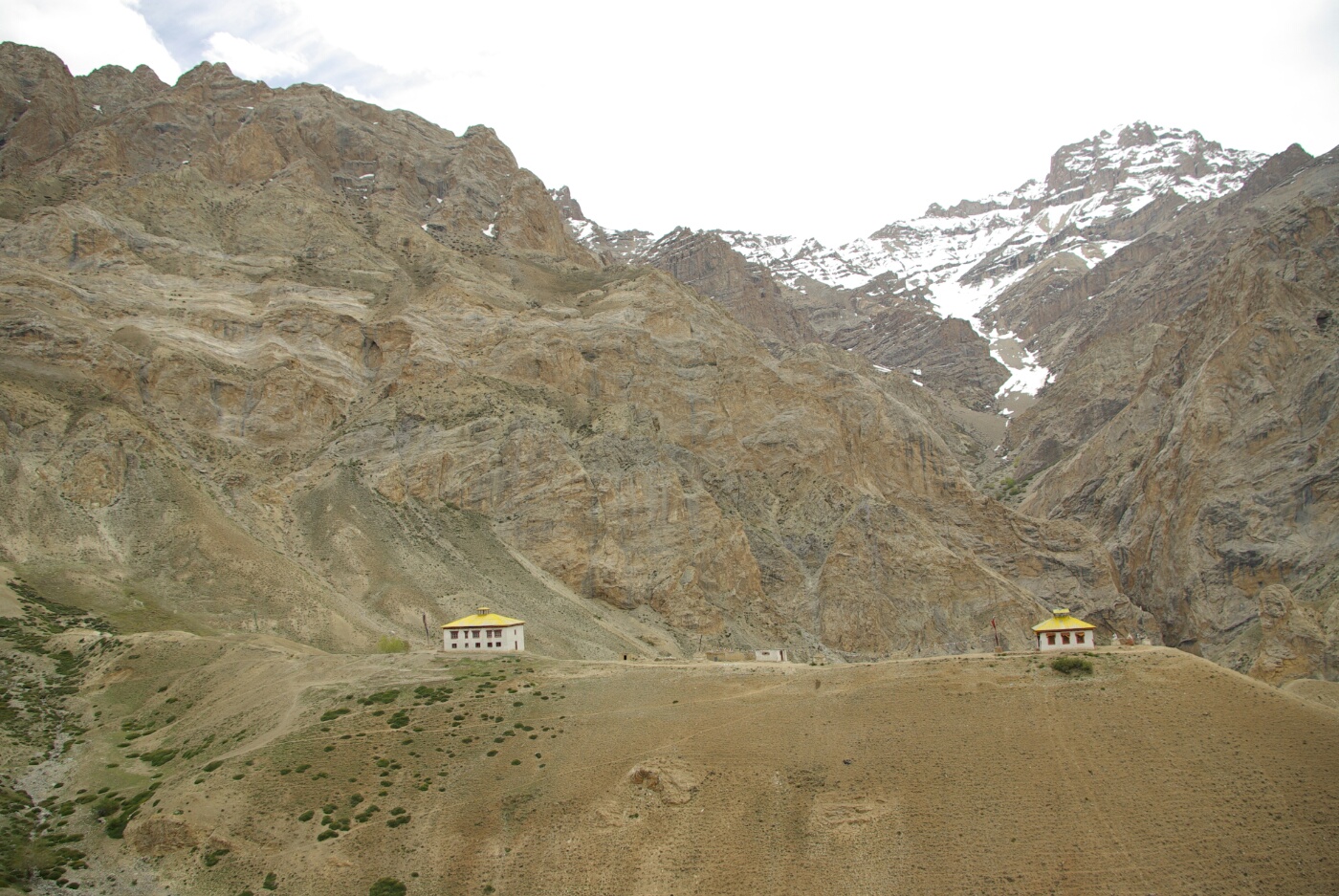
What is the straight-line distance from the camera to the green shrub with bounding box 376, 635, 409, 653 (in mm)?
63312

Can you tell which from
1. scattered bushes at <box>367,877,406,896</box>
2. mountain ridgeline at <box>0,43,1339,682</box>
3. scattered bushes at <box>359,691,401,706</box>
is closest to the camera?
scattered bushes at <box>367,877,406,896</box>

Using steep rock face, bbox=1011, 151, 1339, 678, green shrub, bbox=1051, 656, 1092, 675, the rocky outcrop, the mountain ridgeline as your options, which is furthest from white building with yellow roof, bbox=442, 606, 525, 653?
steep rock face, bbox=1011, 151, 1339, 678

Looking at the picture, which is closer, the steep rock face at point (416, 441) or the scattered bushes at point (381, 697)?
the scattered bushes at point (381, 697)

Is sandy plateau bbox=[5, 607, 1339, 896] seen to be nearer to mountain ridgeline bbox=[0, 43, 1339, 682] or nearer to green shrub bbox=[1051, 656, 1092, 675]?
green shrub bbox=[1051, 656, 1092, 675]

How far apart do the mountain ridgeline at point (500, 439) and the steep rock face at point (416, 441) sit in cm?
33

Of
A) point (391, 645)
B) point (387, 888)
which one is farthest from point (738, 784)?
point (391, 645)

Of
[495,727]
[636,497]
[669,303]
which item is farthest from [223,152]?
[495,727]

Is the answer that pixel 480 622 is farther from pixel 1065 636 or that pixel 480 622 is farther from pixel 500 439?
pixel 500 439

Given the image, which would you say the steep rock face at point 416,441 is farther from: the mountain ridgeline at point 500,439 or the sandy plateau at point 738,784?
the sandy plateau at point 738,784

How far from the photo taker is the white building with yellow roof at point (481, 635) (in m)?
61.0

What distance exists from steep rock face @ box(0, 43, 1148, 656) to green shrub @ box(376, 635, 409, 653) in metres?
4.10

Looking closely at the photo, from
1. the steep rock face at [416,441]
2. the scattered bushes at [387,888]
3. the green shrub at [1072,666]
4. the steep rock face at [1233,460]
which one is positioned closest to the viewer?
the scattered bushes at [387,888]

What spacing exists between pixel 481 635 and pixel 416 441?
34809mm

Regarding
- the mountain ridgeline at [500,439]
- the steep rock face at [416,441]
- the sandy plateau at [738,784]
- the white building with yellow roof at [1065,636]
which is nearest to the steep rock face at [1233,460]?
the mountain ridgeline at [500,439]
